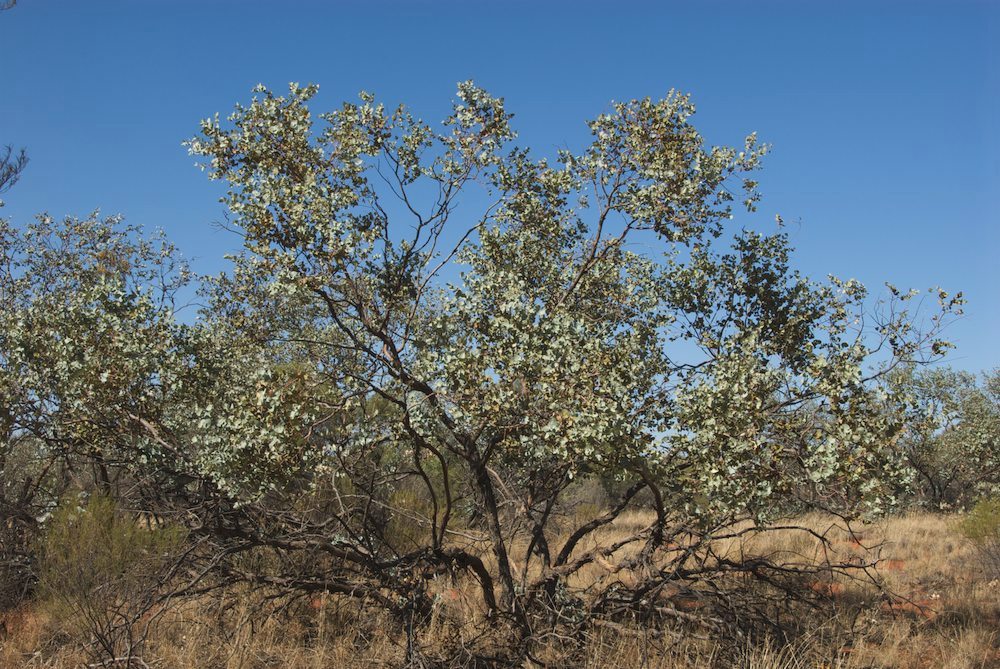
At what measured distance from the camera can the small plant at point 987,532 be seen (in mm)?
11353

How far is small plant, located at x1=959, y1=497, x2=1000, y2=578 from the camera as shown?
37.2 ft

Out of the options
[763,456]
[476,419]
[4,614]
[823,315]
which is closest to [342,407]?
[476,419]

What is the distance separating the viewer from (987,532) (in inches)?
482

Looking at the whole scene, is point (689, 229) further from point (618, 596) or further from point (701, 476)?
point (618, 596)

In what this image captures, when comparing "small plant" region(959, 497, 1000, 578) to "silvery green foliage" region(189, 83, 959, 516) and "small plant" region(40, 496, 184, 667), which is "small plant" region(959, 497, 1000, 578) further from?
"small plant" region(40, 496, 184, 667)

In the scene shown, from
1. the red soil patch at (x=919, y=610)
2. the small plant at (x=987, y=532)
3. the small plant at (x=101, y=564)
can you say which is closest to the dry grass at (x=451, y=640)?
the red soil patch at (x=919, y=610)

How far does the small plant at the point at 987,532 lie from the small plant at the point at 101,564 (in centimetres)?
1142

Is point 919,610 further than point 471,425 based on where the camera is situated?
Yes

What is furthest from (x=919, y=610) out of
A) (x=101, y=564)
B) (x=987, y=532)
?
(x=101, y=564)

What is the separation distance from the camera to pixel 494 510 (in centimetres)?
689

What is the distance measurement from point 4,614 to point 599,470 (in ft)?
24.5

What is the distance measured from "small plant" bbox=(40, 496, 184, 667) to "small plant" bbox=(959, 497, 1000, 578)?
11.4 meters

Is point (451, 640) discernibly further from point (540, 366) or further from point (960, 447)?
point (960, 447)

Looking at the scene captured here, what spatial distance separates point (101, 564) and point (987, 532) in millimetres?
12980
